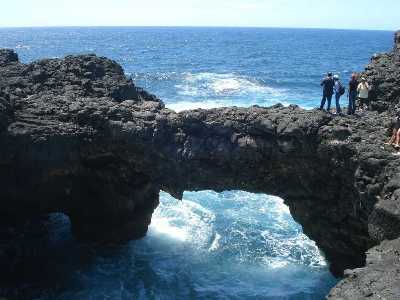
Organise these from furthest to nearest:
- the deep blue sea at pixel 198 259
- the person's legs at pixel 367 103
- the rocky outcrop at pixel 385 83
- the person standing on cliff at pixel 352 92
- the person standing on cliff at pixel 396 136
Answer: the person's legs at pixel 367 103 → the rocky outcrop at pixel 385 83 → the deep blue sea at pixel 198 259 → the person standing on cliff at pixel 352 92 → the person standing on cliff at pixel 396 136

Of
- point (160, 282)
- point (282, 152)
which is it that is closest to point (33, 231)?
point (160, 282)

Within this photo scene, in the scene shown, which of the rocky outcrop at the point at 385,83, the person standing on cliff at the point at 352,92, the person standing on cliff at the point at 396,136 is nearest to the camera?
the person standing on cliff at the point at 396,136

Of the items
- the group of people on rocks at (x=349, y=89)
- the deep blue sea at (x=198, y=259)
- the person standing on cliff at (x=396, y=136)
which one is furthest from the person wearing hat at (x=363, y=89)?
the deep blue sea at (x=198, y=259)

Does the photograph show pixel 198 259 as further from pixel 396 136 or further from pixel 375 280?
pixel 375 280

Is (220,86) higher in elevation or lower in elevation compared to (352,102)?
lower

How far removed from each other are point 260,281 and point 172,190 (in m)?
6.15

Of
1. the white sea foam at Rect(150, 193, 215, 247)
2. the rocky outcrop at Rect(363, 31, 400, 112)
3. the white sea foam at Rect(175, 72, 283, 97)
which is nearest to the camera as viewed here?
the rocky outcrop at Rect(363, 31, 400, 112)

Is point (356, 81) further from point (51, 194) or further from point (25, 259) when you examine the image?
point (25, 259)

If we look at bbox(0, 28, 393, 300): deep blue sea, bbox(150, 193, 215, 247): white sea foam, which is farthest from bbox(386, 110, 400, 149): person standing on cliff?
bbox(150, 193, 215, 247): white sea foam

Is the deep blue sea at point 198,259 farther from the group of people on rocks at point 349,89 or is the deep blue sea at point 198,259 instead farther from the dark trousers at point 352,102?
the group of people on rocks at point 349,89

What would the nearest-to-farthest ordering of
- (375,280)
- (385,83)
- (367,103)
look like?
(375,280) < (385,83) < (367,103)

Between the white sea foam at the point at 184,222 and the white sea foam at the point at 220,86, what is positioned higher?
the white sea foam at the point at 220,86

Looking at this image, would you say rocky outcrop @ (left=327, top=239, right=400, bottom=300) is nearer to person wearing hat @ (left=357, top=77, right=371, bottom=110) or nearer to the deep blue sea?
the deep blue sea

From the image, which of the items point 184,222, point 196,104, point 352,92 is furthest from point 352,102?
point 196,104
